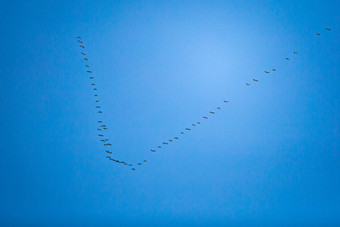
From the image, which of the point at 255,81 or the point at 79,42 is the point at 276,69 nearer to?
the point at 255,81

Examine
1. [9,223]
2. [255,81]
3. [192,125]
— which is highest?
[255,81]

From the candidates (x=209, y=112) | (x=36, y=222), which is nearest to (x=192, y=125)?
(x=209, y=112)

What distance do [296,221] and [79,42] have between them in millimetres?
5491

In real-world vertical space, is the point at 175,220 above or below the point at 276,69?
below

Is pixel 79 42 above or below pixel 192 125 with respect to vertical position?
above

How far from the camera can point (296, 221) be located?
6578 mm

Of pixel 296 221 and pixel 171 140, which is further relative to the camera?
pixel 171 140

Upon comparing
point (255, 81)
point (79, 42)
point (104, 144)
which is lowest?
point (104, 144)

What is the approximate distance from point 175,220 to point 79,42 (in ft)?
13.3

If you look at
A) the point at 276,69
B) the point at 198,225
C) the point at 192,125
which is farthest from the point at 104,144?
the point at 276,69

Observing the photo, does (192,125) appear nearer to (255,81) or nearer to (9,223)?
(255,81)

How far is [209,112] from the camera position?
745cm

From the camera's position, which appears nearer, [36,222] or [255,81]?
[36,222]

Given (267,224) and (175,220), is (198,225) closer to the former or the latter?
(175,220)
